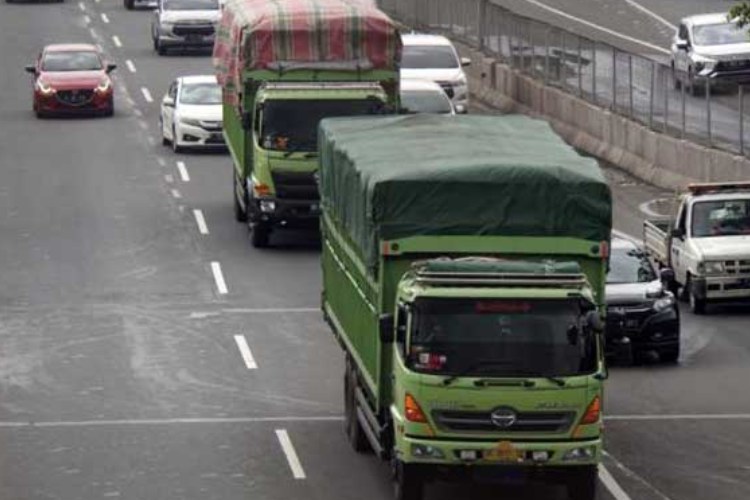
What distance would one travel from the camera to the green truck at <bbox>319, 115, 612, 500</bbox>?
67.4 ft

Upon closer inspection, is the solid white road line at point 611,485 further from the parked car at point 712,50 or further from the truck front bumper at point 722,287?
the parked car at point 712,50

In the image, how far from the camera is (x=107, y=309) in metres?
33.6

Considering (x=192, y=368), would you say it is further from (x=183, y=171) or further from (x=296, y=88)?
(x=183, y=171)

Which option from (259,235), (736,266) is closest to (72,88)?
(259,235)

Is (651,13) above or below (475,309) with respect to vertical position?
below

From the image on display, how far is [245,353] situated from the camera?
3030cm

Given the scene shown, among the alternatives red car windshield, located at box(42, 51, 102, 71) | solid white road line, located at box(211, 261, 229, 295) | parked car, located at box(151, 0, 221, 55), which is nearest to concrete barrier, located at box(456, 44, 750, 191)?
red car windshield, located at box(42, 51, 102, 71)

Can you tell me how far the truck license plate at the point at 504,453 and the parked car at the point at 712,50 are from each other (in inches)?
1356

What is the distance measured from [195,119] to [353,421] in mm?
25586

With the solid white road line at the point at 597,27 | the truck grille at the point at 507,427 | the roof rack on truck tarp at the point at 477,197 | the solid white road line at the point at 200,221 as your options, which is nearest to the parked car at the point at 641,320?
the roof rack on truck tarp at the point at 477,197

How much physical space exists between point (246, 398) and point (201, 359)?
2628mm

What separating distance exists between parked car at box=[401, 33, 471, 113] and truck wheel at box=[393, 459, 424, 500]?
30957 millimetres

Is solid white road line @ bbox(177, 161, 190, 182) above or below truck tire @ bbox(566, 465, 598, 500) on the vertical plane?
below

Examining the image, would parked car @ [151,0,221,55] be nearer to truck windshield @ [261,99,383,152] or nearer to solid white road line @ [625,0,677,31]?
solid white road line @ [625,0,677,31]
